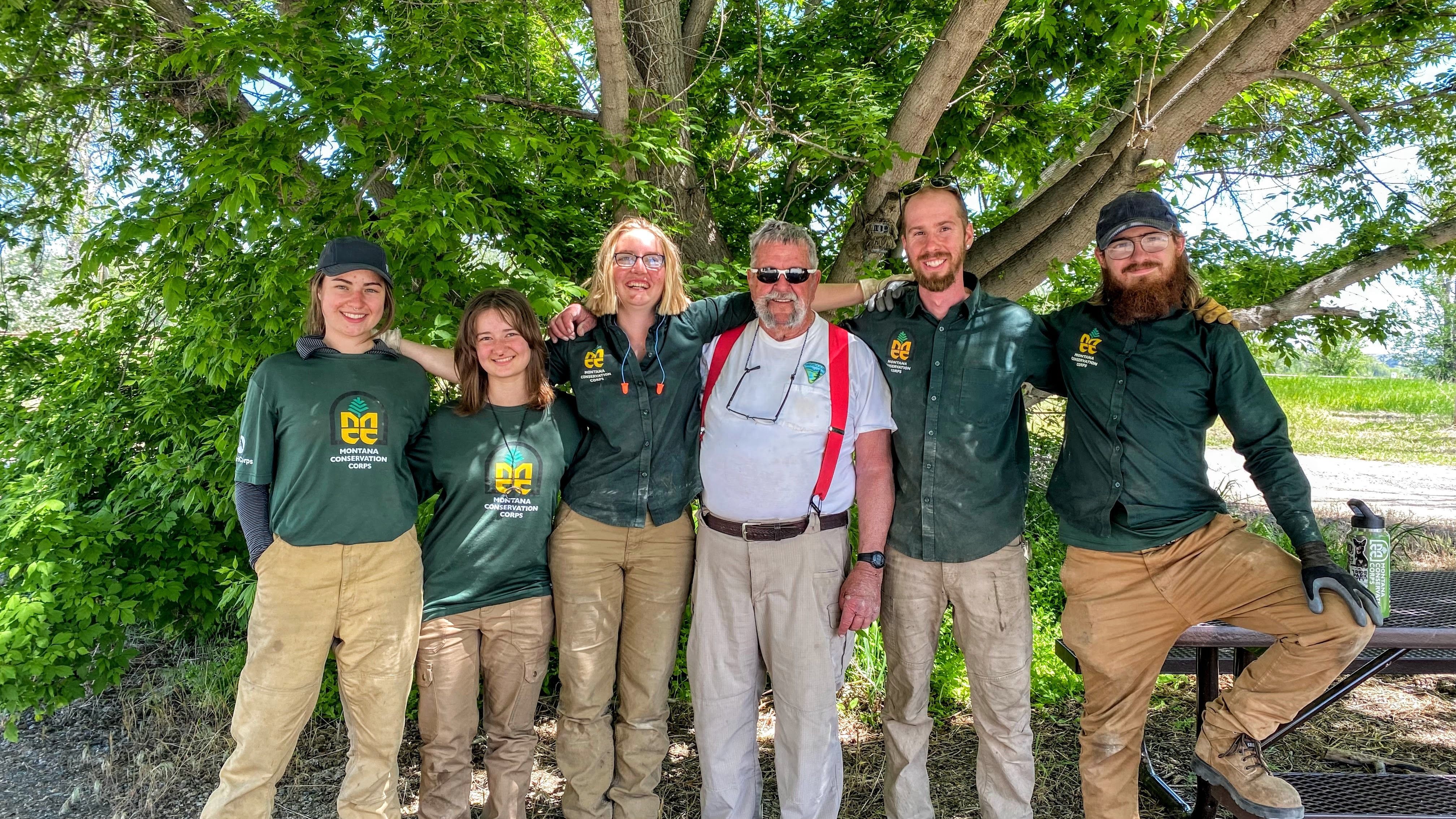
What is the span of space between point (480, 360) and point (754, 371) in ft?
3.35

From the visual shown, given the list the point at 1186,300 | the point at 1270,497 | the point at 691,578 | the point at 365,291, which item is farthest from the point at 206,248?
the point at 1270,497

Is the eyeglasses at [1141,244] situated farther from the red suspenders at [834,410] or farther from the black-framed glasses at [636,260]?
the black-framed glasses at [636,260]

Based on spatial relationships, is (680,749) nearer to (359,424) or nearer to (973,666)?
(973,666)

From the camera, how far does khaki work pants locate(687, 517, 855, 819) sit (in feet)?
10.9

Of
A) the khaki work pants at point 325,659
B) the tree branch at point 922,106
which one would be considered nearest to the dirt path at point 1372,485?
the tree branch at point 922,106

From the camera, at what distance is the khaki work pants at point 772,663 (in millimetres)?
3326

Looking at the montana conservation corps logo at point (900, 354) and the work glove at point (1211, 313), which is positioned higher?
the work glove at point (1211, 313)

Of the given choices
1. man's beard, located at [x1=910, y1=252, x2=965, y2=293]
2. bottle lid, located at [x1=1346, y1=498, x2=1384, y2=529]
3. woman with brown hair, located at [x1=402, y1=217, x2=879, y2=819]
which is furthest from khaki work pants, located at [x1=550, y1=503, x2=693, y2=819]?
bottle lid, located at [x1=1346, y1=498, x2=1384, y2=529]

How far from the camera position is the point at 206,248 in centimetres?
379

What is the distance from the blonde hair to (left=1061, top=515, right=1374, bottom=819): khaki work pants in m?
1.76

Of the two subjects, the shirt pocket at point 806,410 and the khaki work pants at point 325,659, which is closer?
the khaki work pants at point 325,659

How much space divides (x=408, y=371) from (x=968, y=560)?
2161 mm

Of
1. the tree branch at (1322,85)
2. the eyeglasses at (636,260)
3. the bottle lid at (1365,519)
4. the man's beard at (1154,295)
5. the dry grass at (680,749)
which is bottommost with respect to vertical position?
the dry grass at (680,749)

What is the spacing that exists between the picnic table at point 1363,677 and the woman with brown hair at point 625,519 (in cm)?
166
